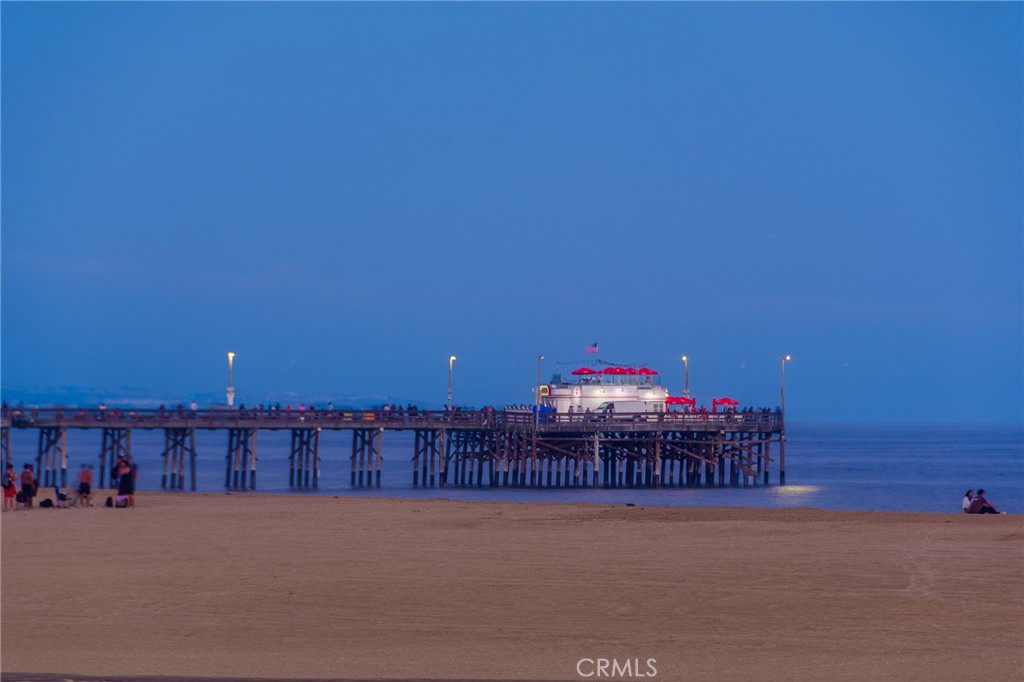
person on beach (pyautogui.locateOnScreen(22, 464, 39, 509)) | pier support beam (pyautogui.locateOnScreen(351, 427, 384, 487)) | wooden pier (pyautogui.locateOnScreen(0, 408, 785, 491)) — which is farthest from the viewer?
pier support beam (pyautogui.locateOnScreen(351, 427, 384, 487))

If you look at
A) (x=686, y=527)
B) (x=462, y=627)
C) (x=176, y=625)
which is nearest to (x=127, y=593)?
(x=176, y=625)

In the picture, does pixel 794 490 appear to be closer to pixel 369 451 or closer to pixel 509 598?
pixel 369 451

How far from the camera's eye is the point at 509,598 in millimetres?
13656

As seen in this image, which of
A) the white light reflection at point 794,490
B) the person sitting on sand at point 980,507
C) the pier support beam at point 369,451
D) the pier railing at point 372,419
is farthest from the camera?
the pier support beam at point 369,451

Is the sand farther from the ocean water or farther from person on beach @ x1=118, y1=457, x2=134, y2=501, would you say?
the ocean water

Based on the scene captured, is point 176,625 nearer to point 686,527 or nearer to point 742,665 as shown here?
point 742,665

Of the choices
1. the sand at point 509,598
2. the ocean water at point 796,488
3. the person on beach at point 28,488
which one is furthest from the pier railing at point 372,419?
the sand at point 509,598

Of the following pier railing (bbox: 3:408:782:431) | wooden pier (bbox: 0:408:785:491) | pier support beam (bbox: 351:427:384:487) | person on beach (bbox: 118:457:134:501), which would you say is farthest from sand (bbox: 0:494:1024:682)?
pier support beam (bbox: 351:427:384:487)

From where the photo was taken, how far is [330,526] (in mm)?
19234

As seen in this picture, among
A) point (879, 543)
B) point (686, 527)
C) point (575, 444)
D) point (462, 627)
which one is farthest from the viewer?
point (575, 444)

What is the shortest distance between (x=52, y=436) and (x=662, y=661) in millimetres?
39910

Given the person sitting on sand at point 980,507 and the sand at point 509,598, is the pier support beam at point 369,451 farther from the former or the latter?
the sand at point 509,598

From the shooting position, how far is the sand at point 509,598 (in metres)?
10.9

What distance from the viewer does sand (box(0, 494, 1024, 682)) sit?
10.9 m
